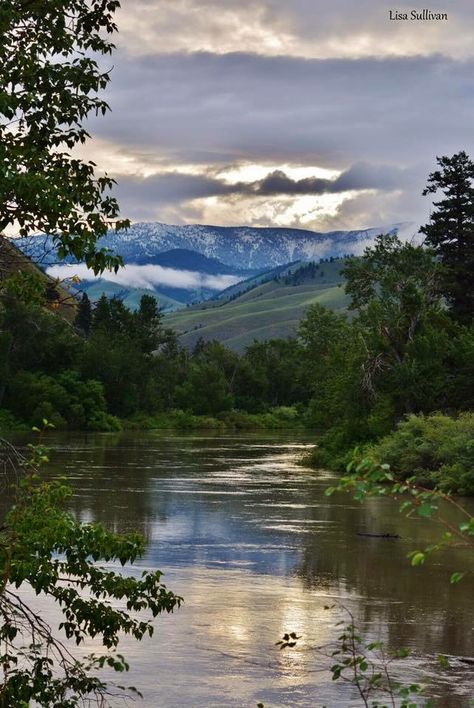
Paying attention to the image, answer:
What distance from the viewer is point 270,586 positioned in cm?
2208

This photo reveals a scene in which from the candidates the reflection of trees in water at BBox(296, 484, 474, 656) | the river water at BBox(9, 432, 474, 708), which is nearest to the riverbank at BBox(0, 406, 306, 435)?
→ the river water at BBox(9, 432, 474, 708)

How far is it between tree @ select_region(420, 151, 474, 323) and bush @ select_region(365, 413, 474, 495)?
19.1 m

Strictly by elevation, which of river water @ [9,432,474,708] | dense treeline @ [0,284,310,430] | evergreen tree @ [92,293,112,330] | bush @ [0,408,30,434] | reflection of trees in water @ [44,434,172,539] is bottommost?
river water @ [9,432,474,708]

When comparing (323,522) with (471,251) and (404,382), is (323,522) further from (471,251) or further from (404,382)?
(471,251)

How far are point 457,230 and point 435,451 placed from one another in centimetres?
2634

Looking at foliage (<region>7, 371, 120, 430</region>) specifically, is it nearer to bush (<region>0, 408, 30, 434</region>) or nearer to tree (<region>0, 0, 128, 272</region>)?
bush (<region>0, 408, 30, 434</region>)

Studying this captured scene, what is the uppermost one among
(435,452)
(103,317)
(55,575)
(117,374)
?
(103,317)

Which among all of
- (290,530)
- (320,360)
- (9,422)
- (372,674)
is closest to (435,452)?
(290,530)

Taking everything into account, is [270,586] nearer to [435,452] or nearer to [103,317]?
[435,452]

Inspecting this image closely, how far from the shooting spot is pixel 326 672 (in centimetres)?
1534

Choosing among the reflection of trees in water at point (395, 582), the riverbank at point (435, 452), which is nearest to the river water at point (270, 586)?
the reflection of trees in water at point (395, 582)

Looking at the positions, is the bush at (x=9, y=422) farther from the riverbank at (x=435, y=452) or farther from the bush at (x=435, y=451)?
the bush at (x=435, y=451)

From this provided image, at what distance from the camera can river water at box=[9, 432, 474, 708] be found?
14.8 metres

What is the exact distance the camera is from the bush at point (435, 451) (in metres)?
41.1
